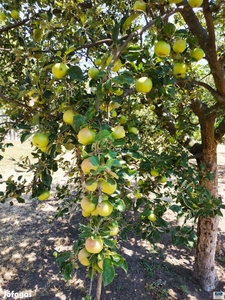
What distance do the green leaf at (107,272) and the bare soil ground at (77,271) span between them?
231 cm

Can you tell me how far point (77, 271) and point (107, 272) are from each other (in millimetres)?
2633

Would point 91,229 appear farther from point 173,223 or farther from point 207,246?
point 173,223

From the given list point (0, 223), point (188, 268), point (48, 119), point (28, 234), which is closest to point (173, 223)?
point (188, 268)

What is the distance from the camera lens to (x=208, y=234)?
2758mm

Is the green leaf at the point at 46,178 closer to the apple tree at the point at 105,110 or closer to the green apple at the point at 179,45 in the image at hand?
the apple tree at the point at 105,110

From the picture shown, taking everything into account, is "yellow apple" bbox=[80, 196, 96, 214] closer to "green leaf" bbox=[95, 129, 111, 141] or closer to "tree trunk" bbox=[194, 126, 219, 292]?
"green leaf" bbox=[95, 129, 111, 141]

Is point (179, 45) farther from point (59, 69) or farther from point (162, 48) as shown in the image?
point (59, 69)

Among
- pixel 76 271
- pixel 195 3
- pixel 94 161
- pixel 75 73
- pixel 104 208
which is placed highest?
pixel 195 3

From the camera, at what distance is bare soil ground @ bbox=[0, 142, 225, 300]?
8.91 ft

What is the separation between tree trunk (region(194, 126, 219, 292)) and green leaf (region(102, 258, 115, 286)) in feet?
6.77

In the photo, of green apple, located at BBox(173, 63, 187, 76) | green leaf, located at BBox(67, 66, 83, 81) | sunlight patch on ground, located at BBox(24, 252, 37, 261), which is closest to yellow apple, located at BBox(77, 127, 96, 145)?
green leaf, located at BBox(67, 66, 83, 81)

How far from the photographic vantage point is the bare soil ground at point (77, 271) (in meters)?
2.71

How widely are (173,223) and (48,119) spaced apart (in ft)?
12.7

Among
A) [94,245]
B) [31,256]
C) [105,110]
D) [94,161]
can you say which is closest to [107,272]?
[94,245]
